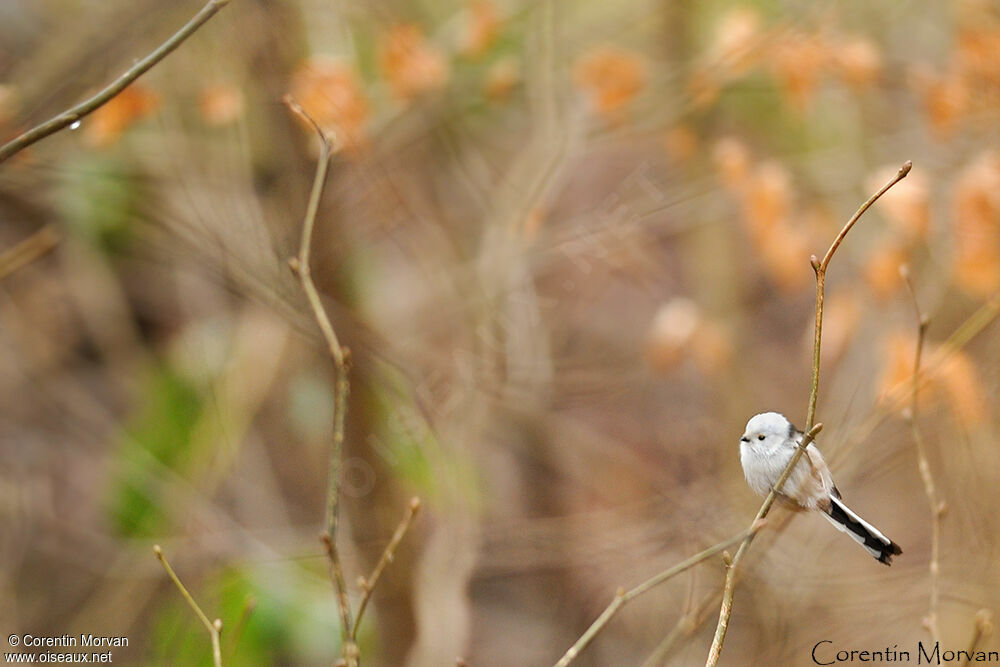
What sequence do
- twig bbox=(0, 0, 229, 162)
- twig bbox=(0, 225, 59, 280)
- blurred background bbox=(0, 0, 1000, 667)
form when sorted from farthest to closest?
blurred background bbox=(0, 0, 1000, 667)
twig bbox=(0, 225, 59, 280)
twig bbox=(0, 0, 229, 162)

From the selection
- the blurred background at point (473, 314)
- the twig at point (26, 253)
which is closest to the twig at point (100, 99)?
the twig at point (26, 253)

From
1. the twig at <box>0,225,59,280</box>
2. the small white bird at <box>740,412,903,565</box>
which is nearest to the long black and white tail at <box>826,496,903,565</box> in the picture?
the small white bird at <box>740,412,903,565</box>

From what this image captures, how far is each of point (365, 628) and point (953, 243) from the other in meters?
1.67

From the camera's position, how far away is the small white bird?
1.77 ft

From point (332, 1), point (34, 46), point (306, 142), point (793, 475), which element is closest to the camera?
point (793, 475)

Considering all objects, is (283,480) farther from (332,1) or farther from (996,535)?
(996,535)

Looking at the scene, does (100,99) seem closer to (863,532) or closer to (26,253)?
(26,253)

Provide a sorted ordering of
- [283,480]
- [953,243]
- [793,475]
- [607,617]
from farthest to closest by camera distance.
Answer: [283,480], [953,243], [607,617], [793,475]

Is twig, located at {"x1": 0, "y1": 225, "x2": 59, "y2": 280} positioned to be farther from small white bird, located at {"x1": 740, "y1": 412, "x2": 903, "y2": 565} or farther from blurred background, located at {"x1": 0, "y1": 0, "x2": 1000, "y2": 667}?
small white bird, located at {"x1": 740, "y1": 412, "x2": 903, "y2": 565}

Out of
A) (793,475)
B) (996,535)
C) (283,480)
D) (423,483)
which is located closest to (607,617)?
(793,475)

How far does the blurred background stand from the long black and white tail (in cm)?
84

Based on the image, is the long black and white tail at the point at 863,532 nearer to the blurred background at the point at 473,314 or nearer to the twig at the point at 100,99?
the twig at the point at 100,99

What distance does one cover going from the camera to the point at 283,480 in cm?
287

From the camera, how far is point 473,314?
2.28 metres
